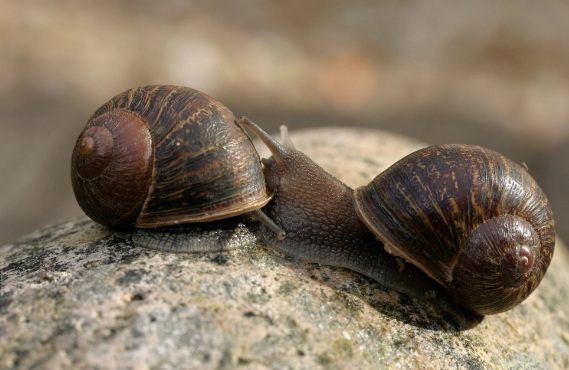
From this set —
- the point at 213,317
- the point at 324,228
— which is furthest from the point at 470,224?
the point at 213,317

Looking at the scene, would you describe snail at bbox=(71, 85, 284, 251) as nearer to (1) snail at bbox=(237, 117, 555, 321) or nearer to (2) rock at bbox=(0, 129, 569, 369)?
(2) rock at bbox=(0, 129, 569, 369)

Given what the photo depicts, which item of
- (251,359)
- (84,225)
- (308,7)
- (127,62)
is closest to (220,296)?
(251,359)

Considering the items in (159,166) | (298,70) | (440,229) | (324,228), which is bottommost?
(298,70)

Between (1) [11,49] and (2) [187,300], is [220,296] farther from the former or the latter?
(1) [11,49]

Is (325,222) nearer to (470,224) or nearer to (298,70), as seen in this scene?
(470,224)

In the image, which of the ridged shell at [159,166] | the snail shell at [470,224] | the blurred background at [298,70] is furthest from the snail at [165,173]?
the blurred background at [298,70]

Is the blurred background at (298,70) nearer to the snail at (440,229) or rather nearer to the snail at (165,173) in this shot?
the snail at (165,173)

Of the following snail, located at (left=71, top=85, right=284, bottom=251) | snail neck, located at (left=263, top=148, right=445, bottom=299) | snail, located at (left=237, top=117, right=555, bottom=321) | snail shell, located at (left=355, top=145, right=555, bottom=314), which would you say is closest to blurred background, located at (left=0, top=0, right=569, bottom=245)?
snail, located at (left=71, top=85, right=284, bottom=251)
